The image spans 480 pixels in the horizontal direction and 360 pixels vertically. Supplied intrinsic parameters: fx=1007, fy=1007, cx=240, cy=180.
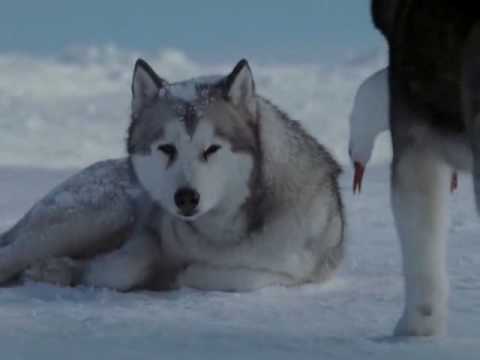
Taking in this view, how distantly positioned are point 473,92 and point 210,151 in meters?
1.71

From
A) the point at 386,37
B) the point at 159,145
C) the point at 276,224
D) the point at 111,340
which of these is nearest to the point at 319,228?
the point at 276,224

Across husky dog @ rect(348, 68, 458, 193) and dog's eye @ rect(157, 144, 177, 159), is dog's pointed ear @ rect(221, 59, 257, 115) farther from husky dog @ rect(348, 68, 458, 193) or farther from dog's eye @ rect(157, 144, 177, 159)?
husky dog @ rect(348, 68, 458, 193)

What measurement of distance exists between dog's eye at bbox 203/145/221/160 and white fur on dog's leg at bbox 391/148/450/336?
1.32 metres

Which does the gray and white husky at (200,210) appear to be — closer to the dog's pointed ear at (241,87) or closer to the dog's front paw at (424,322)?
the dog's pointed ear at (241,87)

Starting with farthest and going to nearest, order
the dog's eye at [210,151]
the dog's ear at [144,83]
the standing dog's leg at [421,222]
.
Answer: the dog's ear at [144,83] → the dog's eye at [210,151] → the standing dog's leg at [421,222]

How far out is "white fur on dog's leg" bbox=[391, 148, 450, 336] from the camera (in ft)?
8.98

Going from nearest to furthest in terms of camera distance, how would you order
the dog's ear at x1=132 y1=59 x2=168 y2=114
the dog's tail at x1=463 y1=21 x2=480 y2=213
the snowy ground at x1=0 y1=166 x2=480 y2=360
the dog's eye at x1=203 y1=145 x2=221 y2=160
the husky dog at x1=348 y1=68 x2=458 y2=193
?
1. the dog's tail at x1=463 y1=21 x2=480 y2=213
2. the snowy ground at x1=0 y1=166 x2=480 y2=360
3. the husky dog at x1=348 y1=68 x2=458 y2=193
4. the dog's eye at x1=203 y1=145 x2=221 y2=160
5. the dog's ear at x1=132 y1=59 x2=168 y2=114

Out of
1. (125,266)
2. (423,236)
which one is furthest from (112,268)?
(423,236)

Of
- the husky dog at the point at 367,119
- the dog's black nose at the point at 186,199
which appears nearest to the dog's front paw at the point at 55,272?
the dog's black nose at the point at 186,199

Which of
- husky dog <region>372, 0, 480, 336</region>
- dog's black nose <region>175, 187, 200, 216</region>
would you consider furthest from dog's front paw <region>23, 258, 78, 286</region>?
husky dog <region>372, 0, 480, 336</region>

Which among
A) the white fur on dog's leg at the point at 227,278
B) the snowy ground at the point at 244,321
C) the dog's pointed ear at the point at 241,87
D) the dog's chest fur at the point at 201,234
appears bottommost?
the snowy ground at the point at 244,321

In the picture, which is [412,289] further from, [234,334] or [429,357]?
[234,334]

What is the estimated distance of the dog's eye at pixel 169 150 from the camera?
4004mm

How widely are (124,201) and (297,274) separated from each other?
34.0 inches
